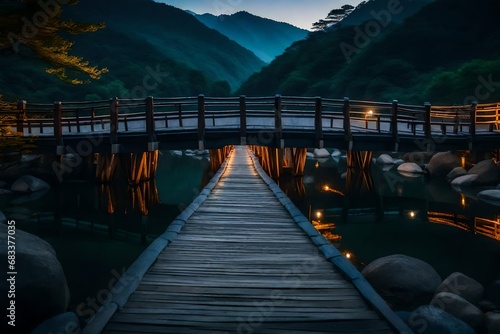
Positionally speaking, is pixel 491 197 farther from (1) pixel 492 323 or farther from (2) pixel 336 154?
(2) pixel 336 154

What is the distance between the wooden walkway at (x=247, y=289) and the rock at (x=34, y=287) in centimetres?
193

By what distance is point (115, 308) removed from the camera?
4086 millimetres

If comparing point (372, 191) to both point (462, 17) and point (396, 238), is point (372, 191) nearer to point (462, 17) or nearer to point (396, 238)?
point (396, 238)

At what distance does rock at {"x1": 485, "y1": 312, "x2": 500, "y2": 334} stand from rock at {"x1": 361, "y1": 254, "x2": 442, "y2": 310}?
109 cm

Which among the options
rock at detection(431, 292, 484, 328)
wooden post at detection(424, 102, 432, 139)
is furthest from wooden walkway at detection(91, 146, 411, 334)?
wooden post at detection(424, 102, 432, 139)

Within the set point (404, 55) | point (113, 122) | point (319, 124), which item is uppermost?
point (404, 55)

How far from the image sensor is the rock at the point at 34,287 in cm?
604

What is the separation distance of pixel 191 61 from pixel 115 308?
117m

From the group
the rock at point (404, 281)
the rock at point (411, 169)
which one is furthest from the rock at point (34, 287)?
the rock at point (411, 169)

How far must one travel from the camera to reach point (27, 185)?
A: 18797 millimetres

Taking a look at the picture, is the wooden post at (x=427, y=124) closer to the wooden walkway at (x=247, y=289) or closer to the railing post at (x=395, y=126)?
the railing post at (x=395, y=126)

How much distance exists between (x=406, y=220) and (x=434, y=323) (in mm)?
9790

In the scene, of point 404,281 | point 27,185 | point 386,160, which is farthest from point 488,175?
point 27,185

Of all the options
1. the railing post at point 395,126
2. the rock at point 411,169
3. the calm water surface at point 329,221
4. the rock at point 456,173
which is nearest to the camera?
the calm water surface at point 329,221
